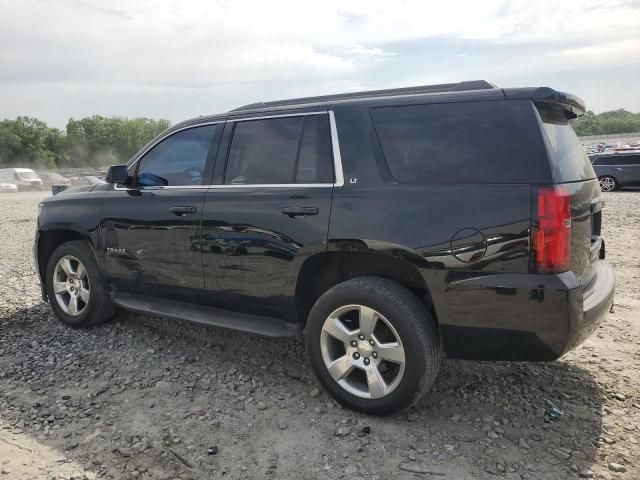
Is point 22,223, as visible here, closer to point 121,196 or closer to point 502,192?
point 121,196

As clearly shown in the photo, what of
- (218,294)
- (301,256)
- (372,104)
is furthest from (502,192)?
(218,294)

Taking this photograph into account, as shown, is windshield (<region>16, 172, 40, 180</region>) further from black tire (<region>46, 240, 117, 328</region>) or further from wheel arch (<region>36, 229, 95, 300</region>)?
black tire (<region>46, 240, 117, 328</region>)

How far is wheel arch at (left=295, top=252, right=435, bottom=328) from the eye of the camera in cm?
316

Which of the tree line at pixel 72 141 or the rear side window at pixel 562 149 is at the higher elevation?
the tree line at pixel 72 141

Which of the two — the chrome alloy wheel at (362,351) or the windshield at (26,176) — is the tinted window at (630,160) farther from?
the windshield at (26,176)

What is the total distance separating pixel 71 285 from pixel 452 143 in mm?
3696

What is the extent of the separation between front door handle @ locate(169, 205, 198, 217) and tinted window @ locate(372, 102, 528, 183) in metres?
1.52

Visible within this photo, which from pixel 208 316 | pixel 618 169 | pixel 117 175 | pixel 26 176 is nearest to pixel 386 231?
pixel 208 316

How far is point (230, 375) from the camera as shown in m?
3.79

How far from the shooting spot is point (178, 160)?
4184 millimetres

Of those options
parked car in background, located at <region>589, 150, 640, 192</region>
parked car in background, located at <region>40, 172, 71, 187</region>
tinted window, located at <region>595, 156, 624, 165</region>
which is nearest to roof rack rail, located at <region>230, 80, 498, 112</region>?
parked car in background, located at <region>589, 150, 640, 192</region>

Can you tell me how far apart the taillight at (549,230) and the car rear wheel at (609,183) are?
63.3 feet

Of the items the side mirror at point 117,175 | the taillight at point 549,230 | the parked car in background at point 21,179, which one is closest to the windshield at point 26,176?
the parked car in background at point 21,179

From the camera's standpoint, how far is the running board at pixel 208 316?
138 inches
